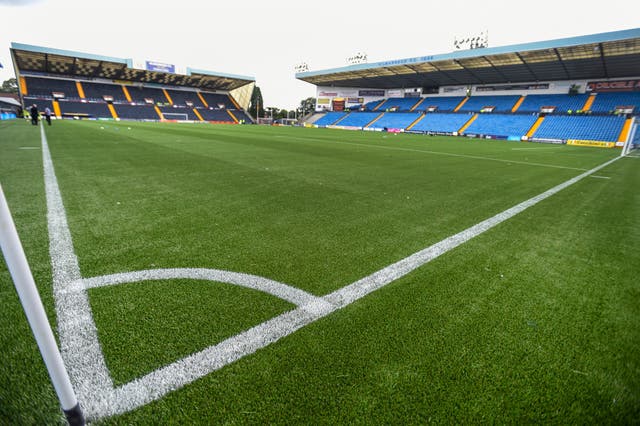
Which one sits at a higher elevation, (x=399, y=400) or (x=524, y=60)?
(x=524, y=60)

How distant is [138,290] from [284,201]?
245cm

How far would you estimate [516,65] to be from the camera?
3447cm

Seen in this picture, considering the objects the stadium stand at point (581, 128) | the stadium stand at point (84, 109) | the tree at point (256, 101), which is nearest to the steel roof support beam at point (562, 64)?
the stadium stand at point (581, 128)

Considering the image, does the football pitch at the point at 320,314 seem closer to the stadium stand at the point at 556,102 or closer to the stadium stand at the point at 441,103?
the stadium stand at the point at 556,102

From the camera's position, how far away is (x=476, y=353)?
153 cm

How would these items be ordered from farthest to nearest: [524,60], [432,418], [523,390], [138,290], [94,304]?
[524,60] → [138,290] → [94,304] → [523,390] → [432,418]

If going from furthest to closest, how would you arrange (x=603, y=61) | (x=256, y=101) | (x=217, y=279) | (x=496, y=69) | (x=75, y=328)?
(x=256, y=101), (x=496, y=69), (x=603, y=61), (x=217, y=279), (x=75, y=328)

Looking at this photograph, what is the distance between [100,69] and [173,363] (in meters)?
59.4

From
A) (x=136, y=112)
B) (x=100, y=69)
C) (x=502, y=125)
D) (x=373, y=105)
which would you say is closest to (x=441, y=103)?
(x=373, y=105)

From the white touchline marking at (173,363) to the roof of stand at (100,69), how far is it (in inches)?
1952

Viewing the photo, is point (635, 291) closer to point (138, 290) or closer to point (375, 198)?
point (375, 198)

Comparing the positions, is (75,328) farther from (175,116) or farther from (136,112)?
(175,116)

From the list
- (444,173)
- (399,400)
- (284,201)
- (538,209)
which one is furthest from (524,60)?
(399,400)

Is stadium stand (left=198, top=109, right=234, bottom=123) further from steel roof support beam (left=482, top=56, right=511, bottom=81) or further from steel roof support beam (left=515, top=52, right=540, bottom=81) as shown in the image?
steel roof support beam (left=515, top=52, right=540, bottom=81)
